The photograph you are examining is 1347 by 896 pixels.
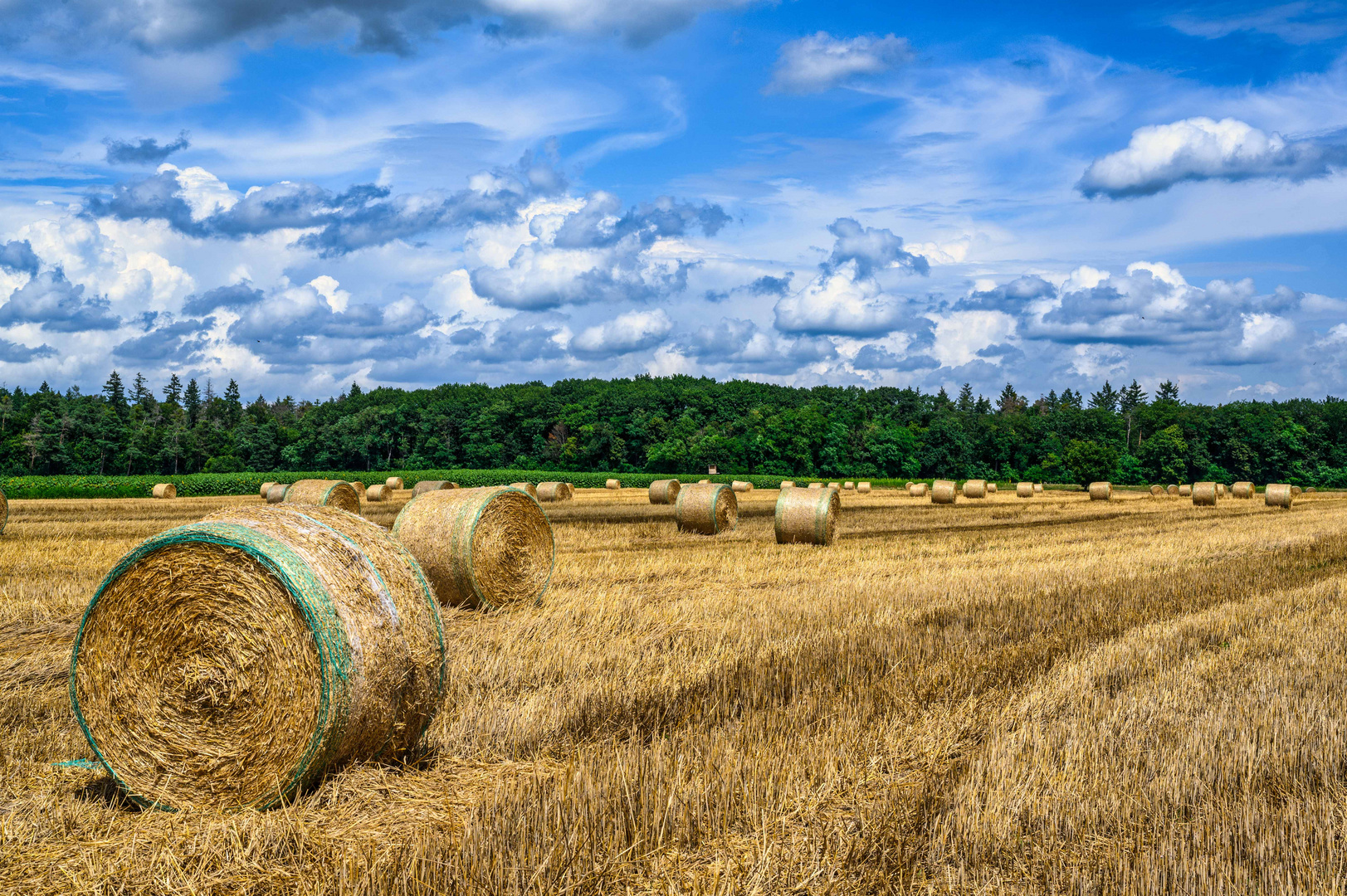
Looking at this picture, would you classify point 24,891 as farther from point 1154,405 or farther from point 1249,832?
point 1154,405

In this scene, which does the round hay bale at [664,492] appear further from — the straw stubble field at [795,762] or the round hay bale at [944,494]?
the straw stubble field at [795,762]

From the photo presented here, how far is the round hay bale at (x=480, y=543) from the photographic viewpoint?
1016cm

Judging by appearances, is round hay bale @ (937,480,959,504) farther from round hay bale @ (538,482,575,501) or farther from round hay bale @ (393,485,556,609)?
round hay bale @ (393,485,556,609)

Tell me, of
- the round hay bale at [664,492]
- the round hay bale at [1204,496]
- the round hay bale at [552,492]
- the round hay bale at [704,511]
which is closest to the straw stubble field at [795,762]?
the round hay bale at [704,511]

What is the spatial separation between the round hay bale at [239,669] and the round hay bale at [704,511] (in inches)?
607

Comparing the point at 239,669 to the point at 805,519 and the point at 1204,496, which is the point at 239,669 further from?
the point at 1204,496

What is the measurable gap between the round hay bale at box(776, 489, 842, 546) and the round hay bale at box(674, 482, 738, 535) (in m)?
2.62

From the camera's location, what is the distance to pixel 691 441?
79.0 metres

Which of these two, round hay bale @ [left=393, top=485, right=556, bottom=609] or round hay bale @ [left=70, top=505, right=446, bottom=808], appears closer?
round hay bale @ [left=70, top=505, right=446, bottom=808]

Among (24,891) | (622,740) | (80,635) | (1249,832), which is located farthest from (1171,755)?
(80,635)

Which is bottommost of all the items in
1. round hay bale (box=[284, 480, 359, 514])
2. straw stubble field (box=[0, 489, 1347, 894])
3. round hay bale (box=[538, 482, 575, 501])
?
straw stubble field (box=[0, 489, 1347, 894])

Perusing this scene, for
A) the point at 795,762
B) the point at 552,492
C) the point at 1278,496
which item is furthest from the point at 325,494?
the point at 1278,496

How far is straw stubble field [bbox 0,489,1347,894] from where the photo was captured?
13.0ft

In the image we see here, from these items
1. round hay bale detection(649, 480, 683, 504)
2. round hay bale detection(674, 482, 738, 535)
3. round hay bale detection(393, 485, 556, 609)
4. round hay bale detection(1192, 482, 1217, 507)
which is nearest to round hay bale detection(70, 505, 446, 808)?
round hay bale detection(393, 485, 556, 609)
